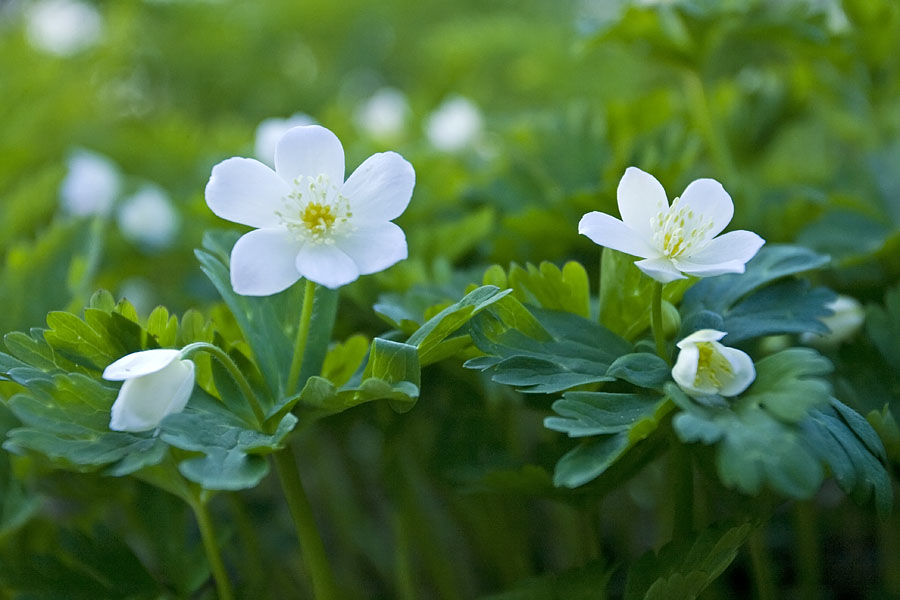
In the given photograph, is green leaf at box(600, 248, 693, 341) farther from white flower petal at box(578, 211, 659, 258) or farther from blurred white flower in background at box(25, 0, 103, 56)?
blurred white flower in background at box(25, 0, 103, 56)

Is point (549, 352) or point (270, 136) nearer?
point (549, 352)

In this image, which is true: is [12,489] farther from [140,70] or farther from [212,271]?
[140,70]

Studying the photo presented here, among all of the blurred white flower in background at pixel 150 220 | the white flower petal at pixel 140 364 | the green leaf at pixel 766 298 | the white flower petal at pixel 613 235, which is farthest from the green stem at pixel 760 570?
the blurred white flower in background at pixel 150 220

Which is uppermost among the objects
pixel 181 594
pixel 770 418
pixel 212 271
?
pixel 212 271

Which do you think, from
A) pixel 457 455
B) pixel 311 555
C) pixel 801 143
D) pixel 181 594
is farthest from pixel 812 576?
pixel 801 143

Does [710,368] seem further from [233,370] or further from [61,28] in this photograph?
[61,28]

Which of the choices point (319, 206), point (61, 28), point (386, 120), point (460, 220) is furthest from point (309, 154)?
point (61, 28)

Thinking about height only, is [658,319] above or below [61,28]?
below
